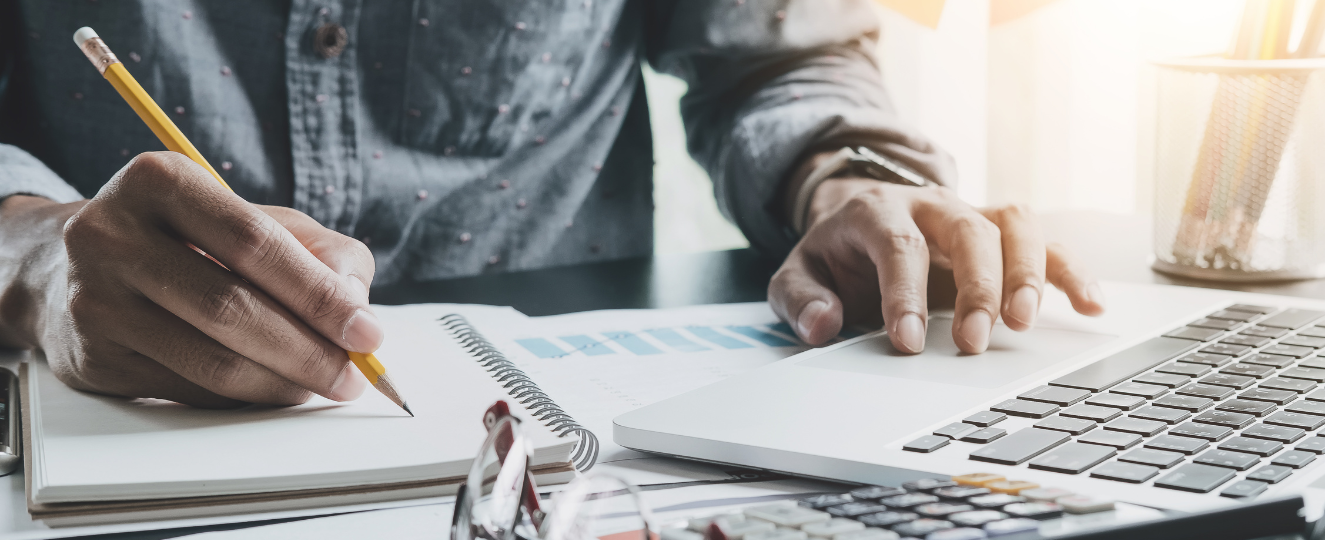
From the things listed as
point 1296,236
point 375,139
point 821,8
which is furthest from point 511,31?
point 1296,236

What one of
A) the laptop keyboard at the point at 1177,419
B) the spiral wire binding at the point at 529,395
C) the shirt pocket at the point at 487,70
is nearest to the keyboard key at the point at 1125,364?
the laptop keyboard at the point at 1177,419

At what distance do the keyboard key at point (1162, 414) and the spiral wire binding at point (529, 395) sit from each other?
8.3 inches

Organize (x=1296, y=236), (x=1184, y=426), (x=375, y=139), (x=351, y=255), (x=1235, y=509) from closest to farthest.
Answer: (x=1235, y=509), (x=1184, y=426), (x=351, y=255), (x=1296, y=236), (x=375, y=139)

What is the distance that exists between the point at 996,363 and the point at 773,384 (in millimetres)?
117

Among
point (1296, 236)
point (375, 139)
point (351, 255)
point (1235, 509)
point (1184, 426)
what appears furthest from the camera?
point (375, 139)

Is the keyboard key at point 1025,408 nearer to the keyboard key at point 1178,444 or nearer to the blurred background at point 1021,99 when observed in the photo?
the keyboard key at point 1178,444

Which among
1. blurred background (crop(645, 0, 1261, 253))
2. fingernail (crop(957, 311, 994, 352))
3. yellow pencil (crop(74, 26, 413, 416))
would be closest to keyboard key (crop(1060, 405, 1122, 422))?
fingernail (crop(957, 311, 994, 352))

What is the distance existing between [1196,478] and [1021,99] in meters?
1.71

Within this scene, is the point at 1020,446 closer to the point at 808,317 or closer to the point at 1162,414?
the point at 1162,414

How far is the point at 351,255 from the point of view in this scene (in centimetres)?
50

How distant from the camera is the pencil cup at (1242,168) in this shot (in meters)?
0.73

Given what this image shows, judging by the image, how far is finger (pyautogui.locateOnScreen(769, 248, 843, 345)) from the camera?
0.61 m

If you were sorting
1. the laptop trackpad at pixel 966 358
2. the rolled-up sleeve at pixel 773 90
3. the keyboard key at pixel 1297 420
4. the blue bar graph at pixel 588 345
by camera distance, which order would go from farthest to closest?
1. the rolled-up sleeve at pixel 773 90
2. the blue bar graph at pixel 588 345
3. the laptop trackpad at pixel 966 358
4. the keyboard key at pixel 1297 420

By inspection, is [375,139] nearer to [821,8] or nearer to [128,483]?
[821,8]
